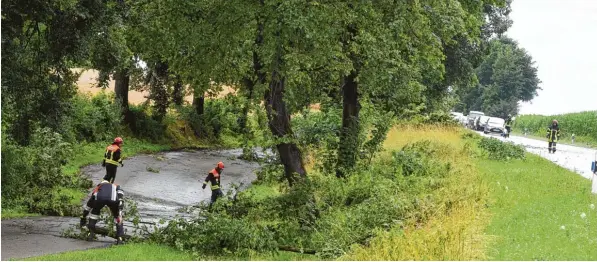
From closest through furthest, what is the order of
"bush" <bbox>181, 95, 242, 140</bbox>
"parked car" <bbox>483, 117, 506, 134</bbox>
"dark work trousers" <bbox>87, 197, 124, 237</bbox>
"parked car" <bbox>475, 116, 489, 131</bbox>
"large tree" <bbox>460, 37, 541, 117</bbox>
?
"dark work trousers" <bbox>87, 197, 124, 237</bbox>, "bush" <bbox>181, 95, 242, 140</bbox>, "parked car" <bbox>483, 117, 506, 134</bbox>, "parked car" <bbox>475, 116, 489, 131</bbox>, "large tree" <bbox>460, 37, 541, 117</bbox>

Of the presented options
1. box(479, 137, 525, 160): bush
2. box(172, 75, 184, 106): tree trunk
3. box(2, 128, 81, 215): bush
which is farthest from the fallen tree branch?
box(172, 75, 184, 106): tree trunk

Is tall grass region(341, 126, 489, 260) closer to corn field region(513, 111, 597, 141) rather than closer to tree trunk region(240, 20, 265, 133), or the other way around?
tree trunk region(240, 20, 265, 133)

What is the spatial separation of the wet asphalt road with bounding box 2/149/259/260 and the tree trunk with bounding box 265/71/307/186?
11.7ft

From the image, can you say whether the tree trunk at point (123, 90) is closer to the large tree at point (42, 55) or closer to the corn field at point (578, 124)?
the large tree at point (42, 55)

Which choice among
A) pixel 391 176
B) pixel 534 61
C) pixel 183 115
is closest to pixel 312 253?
pixel 391 176

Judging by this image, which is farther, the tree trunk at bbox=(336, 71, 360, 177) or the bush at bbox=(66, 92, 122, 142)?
the bush at bbox=(66, 92, 122, 142)

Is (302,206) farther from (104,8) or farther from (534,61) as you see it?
(534,61)

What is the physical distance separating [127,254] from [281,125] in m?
6.56

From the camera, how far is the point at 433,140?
32.2m

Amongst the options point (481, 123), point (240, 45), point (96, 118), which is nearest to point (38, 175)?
point (240, 45)

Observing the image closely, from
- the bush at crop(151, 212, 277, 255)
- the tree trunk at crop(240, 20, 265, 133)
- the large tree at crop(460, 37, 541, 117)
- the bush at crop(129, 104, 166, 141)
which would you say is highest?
the large tree at crop(460, 37, 541, 117)

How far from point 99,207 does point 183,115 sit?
105ft

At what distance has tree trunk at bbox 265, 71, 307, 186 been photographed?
1955 centimetres

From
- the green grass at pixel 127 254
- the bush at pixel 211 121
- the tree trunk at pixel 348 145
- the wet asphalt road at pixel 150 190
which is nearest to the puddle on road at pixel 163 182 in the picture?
the wet asphalt road at pixel 150 190
